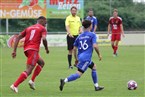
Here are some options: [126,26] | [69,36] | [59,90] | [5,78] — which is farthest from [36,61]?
[126,26]

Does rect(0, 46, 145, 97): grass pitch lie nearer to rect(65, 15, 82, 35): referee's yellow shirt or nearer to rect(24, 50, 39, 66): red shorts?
rect(24, 50, 39, 66): red shorts

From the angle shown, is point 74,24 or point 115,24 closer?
point 74,24

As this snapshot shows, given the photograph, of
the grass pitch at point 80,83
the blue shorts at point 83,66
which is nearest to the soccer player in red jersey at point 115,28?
the grass pitch at point 80,83

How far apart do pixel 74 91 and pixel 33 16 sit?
2809cm

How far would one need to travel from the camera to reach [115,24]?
25.7 metres

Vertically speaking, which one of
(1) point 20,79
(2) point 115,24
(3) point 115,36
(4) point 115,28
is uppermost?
(1) point 20,79

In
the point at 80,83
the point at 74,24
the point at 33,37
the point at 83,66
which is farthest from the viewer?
the point at 74,24

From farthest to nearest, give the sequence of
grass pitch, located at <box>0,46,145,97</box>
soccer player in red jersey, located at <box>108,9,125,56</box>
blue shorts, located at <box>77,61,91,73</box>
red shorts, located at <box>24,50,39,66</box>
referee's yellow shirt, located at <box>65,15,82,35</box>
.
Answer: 1. soccer player in red jersey, located at <box>108,9,125,56</box>
2. referee's yellow shirt, located at <box>65,15,82,35</box>
3. red shorts, located at <box>24,50,39,66</box>
4. blue shorts, located at <box>77,61,91,73</box>
5. grass pitch, located at <box>0,46,145,97</box>

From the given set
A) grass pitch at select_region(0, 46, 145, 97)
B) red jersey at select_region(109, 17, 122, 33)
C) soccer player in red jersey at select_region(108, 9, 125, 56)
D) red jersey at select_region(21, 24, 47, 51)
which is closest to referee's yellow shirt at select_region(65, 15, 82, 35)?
grass pitch at select_region(0, 46, 145, 97)

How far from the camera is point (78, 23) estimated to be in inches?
720

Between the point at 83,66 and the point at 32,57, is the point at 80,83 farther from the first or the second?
the point at 32,57

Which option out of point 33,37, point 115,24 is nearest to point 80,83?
point 33,37

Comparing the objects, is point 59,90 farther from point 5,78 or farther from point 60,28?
point 60,28

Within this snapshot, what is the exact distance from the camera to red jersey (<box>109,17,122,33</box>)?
2531cm
